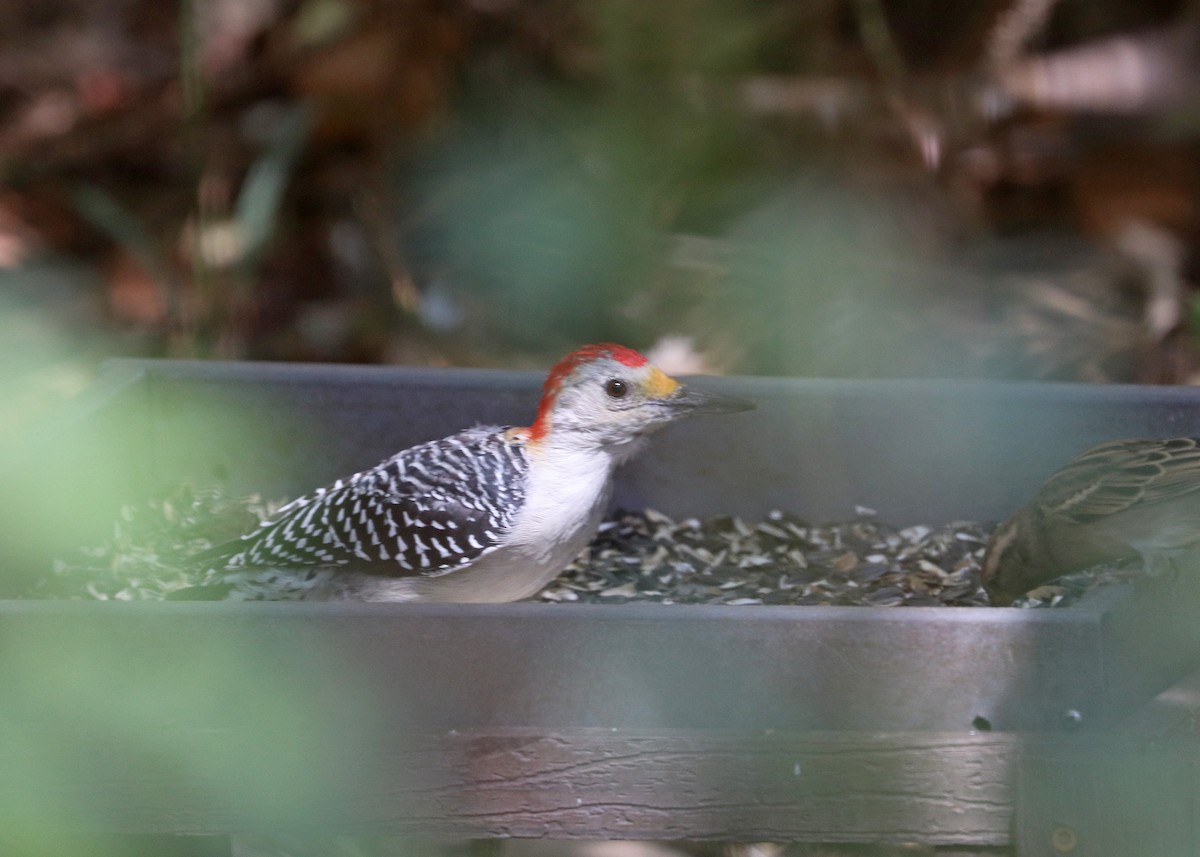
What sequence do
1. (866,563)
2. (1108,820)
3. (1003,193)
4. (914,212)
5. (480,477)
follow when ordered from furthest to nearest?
1. (1003,193)
2. (914,212)
3. (866,563)
4. (480,477)
5. (1108,820)

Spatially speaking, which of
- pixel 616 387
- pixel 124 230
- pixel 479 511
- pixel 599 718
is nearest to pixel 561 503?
pixel 479 511

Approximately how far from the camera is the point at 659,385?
11.0ft

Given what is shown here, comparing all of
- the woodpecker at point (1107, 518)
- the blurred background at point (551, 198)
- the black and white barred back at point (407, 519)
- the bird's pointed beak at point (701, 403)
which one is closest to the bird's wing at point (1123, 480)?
the woodpecker at point (1107, 518)

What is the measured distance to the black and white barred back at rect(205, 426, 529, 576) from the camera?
3.21 meters

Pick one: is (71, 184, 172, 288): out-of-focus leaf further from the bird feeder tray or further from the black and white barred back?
the bird feeder tray

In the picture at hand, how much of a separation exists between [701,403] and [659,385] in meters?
0.10

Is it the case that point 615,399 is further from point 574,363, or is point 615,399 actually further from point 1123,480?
point 1123,480

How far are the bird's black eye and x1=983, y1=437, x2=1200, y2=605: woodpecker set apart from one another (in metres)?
0.92

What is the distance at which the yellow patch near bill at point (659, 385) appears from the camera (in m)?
3.35

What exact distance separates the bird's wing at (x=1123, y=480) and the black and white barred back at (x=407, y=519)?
120cm

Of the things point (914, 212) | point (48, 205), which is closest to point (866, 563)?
point (914, 212)

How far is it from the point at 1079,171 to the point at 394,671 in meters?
5.90

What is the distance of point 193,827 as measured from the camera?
→ 2.57 meters

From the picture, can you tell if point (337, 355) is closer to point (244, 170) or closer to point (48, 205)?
point (244, 170)
